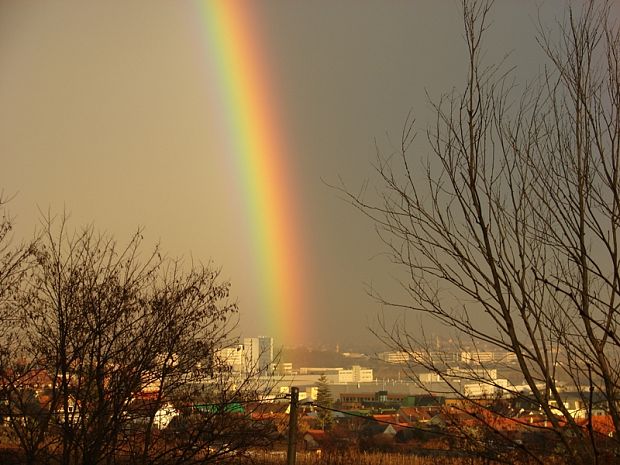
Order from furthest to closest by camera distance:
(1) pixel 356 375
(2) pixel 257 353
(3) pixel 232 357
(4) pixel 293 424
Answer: (1) pixel 356 375
(2) pixel 257 353
(3) pixel 232 357
(4) pixel 293 424

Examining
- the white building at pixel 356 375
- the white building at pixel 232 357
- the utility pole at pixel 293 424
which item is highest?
the white building at pixel 356 375

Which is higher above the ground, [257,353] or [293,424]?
[257,353]

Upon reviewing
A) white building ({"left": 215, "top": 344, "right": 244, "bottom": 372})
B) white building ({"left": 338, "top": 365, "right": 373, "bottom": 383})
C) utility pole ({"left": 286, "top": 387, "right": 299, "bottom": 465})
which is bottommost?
utility pole ({"left": 286, "top": 387, "right": 299, "bottom": 465})

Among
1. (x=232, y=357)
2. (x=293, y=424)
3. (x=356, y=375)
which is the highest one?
(x=356, y=375)

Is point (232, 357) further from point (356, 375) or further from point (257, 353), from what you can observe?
point (356, 375)

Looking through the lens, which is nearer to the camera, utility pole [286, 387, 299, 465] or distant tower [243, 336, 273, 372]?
utility pole [286, 387, 299, 465]

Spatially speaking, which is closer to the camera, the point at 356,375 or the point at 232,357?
the point at 232,357

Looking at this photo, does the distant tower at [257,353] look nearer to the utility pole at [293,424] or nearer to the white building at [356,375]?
the utility pole at [293,424]

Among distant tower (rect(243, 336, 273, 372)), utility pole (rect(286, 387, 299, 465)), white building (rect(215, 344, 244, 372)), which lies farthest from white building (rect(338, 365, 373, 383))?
utility pole (rect(286, 387, 299, 465))

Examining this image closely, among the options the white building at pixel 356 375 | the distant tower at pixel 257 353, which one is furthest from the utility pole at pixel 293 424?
the white building at pixel 356 375

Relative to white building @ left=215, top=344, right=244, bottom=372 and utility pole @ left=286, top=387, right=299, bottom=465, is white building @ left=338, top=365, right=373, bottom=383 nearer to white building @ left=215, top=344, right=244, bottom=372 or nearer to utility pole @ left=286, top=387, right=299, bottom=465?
white building @ left=215, top=344, right=244, bottom=372

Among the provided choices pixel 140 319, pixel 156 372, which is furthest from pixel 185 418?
pixel 140 319

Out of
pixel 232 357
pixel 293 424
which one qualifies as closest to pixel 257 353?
pixel 232 357

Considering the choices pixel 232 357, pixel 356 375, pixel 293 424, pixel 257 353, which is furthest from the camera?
pixel 356 375
